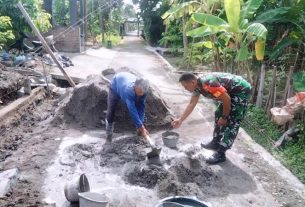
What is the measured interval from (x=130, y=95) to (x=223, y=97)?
1527 millimetres

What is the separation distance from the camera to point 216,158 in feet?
19.5

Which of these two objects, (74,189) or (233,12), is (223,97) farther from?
(233,12)

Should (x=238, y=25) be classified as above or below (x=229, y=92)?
above

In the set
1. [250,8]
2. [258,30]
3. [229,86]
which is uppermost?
[250,8]

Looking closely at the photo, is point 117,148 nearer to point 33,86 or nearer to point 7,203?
point 7,203

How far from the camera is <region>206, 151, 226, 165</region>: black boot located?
5898mm

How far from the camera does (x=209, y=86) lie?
5.35m

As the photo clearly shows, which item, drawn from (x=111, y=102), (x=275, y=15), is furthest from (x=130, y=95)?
(x=275, y=15)

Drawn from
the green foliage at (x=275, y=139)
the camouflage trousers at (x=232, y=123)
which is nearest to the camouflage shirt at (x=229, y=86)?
the camouflage trousers at (x=232, y=123)

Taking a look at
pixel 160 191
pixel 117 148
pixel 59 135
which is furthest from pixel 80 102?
pixel 160 191

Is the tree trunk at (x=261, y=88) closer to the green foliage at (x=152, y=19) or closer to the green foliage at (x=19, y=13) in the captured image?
the green foliage at (x=19, y=13)

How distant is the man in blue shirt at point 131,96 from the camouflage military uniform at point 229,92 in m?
0.93

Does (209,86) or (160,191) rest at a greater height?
(209,86)

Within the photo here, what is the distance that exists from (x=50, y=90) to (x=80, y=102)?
8.65 feet
